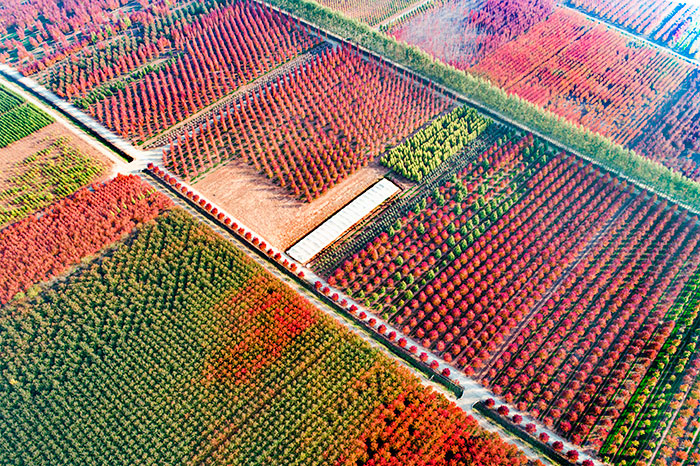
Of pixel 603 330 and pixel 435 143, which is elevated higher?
pixel 435 143

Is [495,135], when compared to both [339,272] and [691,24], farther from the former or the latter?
[691,24]

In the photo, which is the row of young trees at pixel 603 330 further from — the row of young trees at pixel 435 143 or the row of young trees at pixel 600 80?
the row of young trees at pixel 435 143

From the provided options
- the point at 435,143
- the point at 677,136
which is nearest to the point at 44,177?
the point at 435,143

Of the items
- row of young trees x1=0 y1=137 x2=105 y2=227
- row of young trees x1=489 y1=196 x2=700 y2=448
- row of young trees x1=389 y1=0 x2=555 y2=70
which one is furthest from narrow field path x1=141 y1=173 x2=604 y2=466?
row of young trees x1=389 y1=0 x2=555 y2=70

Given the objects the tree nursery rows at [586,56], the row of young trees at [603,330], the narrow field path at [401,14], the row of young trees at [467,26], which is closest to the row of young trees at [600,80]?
the tree nursery rows at [586,56]

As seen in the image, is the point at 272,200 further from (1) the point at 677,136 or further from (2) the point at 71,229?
(1) the point at 677,136

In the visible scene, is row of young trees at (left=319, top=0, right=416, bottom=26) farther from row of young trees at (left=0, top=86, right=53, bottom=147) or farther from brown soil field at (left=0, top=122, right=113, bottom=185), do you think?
row of young trees at (left=0, top=86, right=53, bottom=147)

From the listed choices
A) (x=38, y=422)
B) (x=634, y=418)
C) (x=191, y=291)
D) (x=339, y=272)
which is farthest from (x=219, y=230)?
(x=634, y=418)
